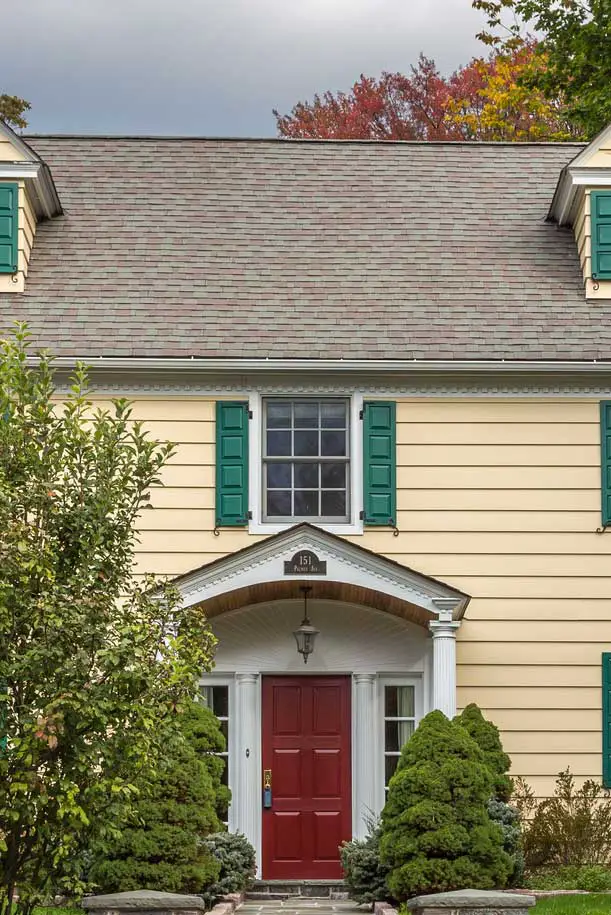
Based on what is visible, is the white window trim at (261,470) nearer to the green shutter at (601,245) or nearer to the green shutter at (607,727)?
the green shutter at (607,727)

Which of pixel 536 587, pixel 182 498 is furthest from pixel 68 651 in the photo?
pixel 536 587

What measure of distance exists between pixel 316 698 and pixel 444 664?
1.92 meters

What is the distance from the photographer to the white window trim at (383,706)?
1562cm

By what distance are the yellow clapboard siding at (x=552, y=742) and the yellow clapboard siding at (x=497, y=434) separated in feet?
10.3

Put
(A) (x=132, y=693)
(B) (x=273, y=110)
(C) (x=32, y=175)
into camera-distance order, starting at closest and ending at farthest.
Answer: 1. (A) (x=132, y=693)
2. (C) (x=32, y=175)
3. (B) (x=273, y=110)

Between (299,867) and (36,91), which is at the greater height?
(36,91)

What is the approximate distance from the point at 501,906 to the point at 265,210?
32.9 feet

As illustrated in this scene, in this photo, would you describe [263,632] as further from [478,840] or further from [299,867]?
[478,840]

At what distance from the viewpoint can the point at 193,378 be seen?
1602 cm

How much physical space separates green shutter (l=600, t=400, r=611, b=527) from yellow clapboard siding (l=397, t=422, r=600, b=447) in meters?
0.08

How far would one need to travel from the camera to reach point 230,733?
15758 mm

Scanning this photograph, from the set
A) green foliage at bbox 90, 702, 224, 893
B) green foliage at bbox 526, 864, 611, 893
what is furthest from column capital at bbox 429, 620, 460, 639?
green foliage at bbox 90, 702, 224, 893

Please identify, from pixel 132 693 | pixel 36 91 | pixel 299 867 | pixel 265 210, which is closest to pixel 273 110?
pixel 36 91

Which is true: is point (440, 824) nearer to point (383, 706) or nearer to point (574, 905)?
point (574, 905)
